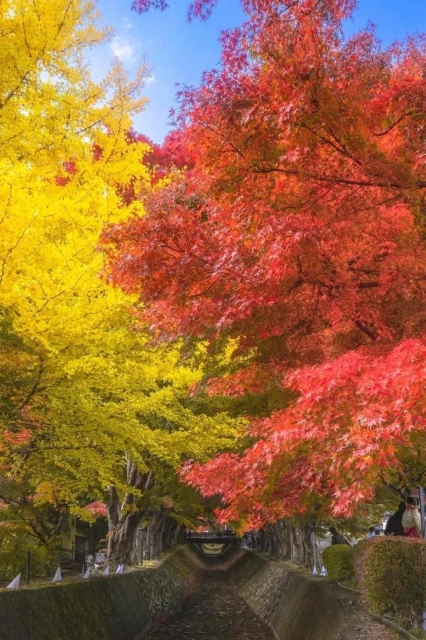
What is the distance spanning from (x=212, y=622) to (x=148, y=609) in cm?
266

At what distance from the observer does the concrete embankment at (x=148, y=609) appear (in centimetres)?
767

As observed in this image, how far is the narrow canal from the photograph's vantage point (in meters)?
14.5

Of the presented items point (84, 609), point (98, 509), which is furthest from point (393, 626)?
point (98, 509)

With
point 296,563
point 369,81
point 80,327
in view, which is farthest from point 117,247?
point 296,563

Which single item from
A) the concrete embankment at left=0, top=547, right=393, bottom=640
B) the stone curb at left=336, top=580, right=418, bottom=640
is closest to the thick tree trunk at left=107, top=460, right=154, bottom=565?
the concrete embankment at left=0, top=547, right=393, bottom=640

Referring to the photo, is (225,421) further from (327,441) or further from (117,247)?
(327,441)

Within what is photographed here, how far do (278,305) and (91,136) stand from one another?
4558mm

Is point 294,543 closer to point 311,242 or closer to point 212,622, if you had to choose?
point 212,622

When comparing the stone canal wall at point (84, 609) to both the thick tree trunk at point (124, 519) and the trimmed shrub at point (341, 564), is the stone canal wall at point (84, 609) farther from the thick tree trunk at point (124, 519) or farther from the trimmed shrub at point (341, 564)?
the trimmed shrub at point (341, 564)

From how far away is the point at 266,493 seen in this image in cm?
745

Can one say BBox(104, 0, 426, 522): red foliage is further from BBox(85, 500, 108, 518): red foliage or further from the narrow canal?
BBox(85, 500, 108, 518): red foliage

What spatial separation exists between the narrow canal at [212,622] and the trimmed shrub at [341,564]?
3028mm

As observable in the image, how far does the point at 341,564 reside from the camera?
12.1m

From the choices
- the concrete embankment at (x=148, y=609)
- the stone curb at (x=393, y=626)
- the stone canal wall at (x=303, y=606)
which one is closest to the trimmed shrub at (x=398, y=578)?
the stone curb at (x=393, y=626)
